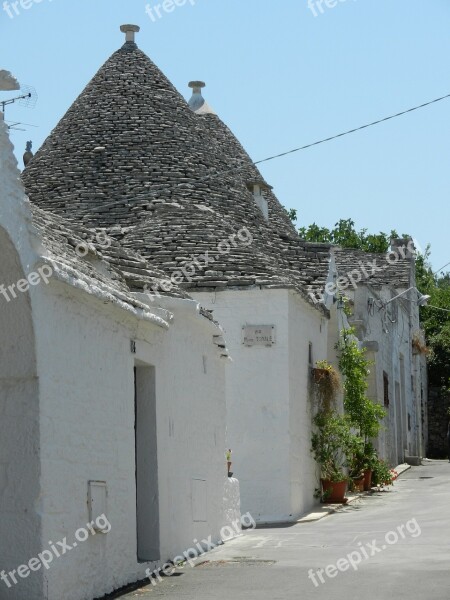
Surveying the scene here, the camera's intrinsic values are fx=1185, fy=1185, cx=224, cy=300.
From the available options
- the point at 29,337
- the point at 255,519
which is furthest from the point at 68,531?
the point at 255,519

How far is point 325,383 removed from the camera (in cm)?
2169

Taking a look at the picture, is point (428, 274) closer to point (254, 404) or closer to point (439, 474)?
point (439, 474)

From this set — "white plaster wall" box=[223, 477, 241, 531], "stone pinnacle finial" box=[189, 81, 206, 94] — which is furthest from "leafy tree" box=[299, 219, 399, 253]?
"white plaster wall" box=[223, 477, 241, 531]

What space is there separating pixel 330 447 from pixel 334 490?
2.62 feet

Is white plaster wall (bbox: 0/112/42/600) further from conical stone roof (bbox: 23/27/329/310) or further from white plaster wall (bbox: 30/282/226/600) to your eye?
conical stone roof (bbox: 23/27/329/310)

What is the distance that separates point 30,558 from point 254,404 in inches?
416

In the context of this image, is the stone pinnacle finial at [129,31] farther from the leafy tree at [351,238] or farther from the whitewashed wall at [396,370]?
the leafy tree at [351,238]

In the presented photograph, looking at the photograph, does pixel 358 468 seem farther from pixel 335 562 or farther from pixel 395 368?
pixel 335 562

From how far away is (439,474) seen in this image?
96.4 ft

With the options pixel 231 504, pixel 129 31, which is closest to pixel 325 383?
pixel 231 504

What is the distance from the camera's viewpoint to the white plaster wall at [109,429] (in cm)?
963

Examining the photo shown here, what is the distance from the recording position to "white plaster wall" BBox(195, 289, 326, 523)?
63.5 feet

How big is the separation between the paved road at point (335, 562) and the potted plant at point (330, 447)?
7.91ft

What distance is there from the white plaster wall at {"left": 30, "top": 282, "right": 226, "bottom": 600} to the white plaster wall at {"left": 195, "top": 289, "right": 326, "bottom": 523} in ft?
14.6
